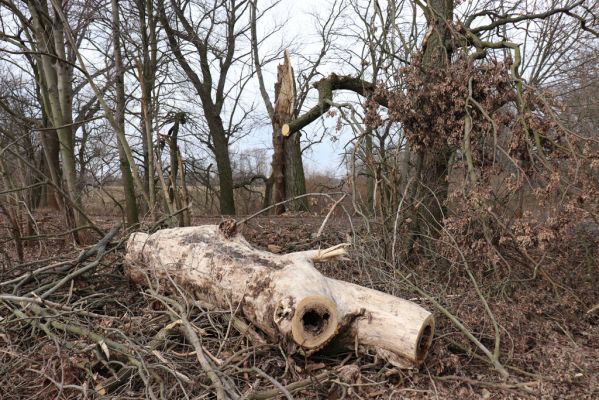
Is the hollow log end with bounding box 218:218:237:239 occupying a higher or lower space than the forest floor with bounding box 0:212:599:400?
higher

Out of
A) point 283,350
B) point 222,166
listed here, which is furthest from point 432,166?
point 222,166

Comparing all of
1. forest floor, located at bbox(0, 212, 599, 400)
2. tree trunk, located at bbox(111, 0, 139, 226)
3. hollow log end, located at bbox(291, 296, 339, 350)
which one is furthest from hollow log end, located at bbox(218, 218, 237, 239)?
tree trunk, located at bbox(111, 0, 139, 226)

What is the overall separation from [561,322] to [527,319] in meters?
0.34

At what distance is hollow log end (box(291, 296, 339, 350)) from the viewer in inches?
116

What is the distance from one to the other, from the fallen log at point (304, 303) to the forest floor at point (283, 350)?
145 millimetres

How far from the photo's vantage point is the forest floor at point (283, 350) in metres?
2.88

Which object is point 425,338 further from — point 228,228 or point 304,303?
point 228,228

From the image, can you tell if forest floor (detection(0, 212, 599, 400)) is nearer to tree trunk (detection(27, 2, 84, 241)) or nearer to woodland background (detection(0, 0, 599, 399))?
woodland background (detection(0, 0, 599, 399))

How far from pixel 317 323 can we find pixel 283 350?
1.02 ft

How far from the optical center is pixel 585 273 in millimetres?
4426

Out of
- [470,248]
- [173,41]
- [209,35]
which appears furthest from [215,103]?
[470,248]

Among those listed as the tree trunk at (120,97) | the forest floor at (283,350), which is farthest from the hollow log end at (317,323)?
the tree trunk at (120,97)

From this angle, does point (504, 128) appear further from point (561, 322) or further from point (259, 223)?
point (259, 223)

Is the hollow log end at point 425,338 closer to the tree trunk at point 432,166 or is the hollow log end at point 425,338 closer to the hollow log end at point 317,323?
the hollow log end at point 317,323
